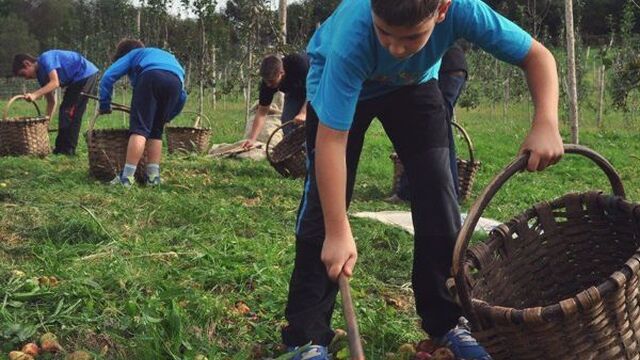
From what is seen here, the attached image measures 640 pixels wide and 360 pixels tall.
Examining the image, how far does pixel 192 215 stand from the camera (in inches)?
159

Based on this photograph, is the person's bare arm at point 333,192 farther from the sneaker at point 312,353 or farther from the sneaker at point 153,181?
the sneaker at point 153,181

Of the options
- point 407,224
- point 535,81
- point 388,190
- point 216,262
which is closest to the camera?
point 535,81

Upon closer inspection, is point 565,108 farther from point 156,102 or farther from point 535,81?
point 535,81

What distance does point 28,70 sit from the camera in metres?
7.68

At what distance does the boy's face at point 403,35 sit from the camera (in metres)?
1.66

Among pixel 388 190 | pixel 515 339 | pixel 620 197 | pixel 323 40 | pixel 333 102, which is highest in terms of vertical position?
pixel 323 40

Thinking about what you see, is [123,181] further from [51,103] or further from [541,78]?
[541,78]

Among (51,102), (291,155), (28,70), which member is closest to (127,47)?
(291,155)

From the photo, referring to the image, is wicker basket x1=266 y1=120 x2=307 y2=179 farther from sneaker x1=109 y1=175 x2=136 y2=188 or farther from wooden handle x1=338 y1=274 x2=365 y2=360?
wooden handle x1=338 y1=274 x2=365 y2=360

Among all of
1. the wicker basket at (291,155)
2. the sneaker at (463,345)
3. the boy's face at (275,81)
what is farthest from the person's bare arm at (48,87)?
the sneaker at (463,345)

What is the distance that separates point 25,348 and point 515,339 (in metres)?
1.44

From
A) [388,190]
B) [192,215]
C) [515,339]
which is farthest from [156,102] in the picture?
[515,339]

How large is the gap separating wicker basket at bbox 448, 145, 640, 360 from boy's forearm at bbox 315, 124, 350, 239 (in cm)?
31

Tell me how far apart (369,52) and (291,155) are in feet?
14.1
